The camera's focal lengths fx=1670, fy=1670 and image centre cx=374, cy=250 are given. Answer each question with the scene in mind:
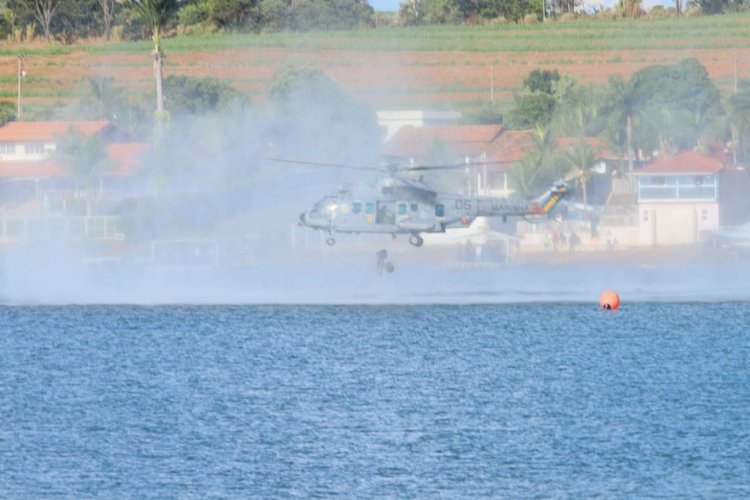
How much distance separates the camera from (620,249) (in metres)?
86.5

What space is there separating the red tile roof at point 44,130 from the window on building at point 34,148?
0.32 meters

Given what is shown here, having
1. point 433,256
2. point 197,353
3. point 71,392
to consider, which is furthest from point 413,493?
point 433,256

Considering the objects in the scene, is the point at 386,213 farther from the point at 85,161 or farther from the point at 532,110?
the point at 532,110

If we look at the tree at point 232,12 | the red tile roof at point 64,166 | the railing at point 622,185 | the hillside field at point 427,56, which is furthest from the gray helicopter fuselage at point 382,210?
the tree at point 232,12

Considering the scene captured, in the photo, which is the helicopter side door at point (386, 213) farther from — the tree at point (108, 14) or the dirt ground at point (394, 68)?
the tree at point (108, 14)

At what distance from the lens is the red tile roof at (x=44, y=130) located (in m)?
107

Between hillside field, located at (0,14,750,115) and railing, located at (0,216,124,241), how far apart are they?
34.7 meters

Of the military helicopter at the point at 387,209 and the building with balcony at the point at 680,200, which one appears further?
the building with balcony at the point at 680,200

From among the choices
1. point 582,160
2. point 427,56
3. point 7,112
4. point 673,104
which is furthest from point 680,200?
point 427,56

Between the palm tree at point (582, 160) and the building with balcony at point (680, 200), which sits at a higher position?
the palm tree at point (582, 160)

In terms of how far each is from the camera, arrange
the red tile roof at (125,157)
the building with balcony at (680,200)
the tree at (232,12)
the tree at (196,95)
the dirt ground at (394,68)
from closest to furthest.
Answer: the building with balcony at (680,200) < the red tile roof at (125,157) < the tree at (196,95) < the dirt ground at (394,68) < the tree at (232,12)

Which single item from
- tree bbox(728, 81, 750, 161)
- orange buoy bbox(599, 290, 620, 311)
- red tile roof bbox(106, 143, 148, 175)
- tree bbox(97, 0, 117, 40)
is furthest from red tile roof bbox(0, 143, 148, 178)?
tree bbox(97, 0, 117, 40)

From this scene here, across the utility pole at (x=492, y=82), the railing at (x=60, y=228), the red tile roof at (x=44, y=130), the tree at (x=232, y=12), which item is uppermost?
the tree at (x=232, y=12)

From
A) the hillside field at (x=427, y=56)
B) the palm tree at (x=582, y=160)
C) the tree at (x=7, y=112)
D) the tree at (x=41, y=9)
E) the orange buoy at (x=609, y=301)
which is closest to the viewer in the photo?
the orange buoy at (x=609, y=301)
